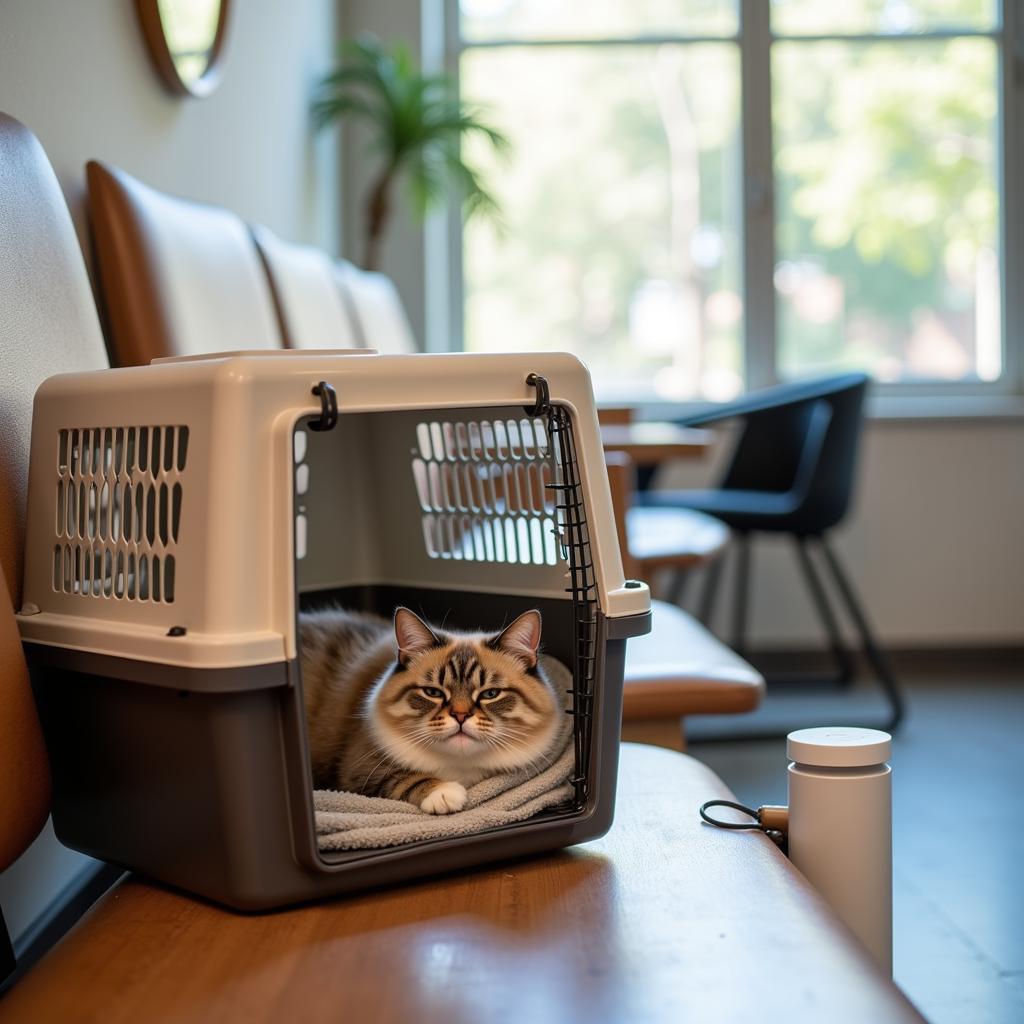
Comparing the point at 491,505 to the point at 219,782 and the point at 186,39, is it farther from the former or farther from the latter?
the point at 186,39

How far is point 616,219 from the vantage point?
4250mm

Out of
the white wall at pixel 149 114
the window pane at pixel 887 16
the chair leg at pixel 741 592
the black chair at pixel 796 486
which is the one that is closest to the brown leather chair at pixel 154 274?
the white wall at pixel 149 114

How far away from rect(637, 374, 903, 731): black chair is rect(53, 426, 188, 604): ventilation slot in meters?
2.46

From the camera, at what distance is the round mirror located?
5.63ft

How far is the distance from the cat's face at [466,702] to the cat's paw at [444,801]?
41 mm

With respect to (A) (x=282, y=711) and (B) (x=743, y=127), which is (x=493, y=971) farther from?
(B) (x=743, y=127)

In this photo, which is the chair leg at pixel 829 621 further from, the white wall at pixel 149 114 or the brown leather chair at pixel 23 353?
the brown leather chair at pixel 23 353

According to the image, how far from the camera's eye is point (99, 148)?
151 centimetres

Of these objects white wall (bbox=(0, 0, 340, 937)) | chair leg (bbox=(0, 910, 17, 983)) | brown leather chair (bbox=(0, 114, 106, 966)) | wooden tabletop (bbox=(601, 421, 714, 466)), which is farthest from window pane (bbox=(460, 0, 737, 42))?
chair leg (bbox=(0, 910, 17, 983))

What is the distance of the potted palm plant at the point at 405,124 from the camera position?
3.25 meters

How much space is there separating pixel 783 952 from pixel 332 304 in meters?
1.73

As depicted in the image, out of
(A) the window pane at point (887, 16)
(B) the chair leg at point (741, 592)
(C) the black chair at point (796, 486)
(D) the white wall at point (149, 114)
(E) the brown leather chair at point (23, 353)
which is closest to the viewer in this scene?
(E) the brown leather chair at point (23, 353)

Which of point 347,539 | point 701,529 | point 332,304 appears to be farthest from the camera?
point 701,529

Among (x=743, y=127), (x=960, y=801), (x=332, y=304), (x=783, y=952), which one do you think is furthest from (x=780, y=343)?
(x=783, y=952)
